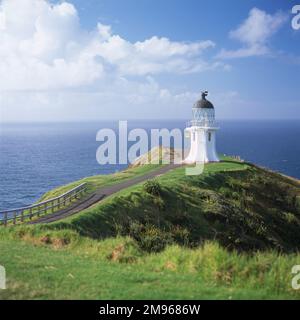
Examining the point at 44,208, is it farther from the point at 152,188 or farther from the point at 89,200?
the point at 152,188

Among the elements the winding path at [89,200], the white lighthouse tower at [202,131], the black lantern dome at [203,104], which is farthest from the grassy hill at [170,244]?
the black lantern dome at [203,104]

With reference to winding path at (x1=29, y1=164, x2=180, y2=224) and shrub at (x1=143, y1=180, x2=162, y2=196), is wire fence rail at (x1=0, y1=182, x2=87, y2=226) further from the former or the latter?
shrub at (x1=143, y1=180, x2=162, y2=196)

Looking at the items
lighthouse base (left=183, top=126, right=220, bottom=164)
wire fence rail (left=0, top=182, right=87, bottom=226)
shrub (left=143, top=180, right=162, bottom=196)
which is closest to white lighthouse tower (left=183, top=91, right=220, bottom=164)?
lighthouse base (left=183, top=126, right=220, bottom=164)

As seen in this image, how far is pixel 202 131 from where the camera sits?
171ft

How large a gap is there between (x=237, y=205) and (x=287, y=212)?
22.0 ft

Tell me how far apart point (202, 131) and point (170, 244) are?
27.9m

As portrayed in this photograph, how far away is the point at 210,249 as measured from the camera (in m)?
15.2

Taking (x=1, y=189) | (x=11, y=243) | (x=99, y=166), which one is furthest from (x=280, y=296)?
(x=99, y=166)

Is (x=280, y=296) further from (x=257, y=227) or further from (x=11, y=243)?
(x=257, y=227)

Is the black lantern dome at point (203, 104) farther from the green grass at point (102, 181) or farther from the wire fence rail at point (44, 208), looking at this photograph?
the wire fence rail at point (44, 208)

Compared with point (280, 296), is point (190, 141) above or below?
above

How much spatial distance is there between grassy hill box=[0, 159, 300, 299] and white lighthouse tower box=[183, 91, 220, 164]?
4862 mm

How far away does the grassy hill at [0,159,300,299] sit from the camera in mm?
12828

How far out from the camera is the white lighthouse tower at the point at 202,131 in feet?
171
